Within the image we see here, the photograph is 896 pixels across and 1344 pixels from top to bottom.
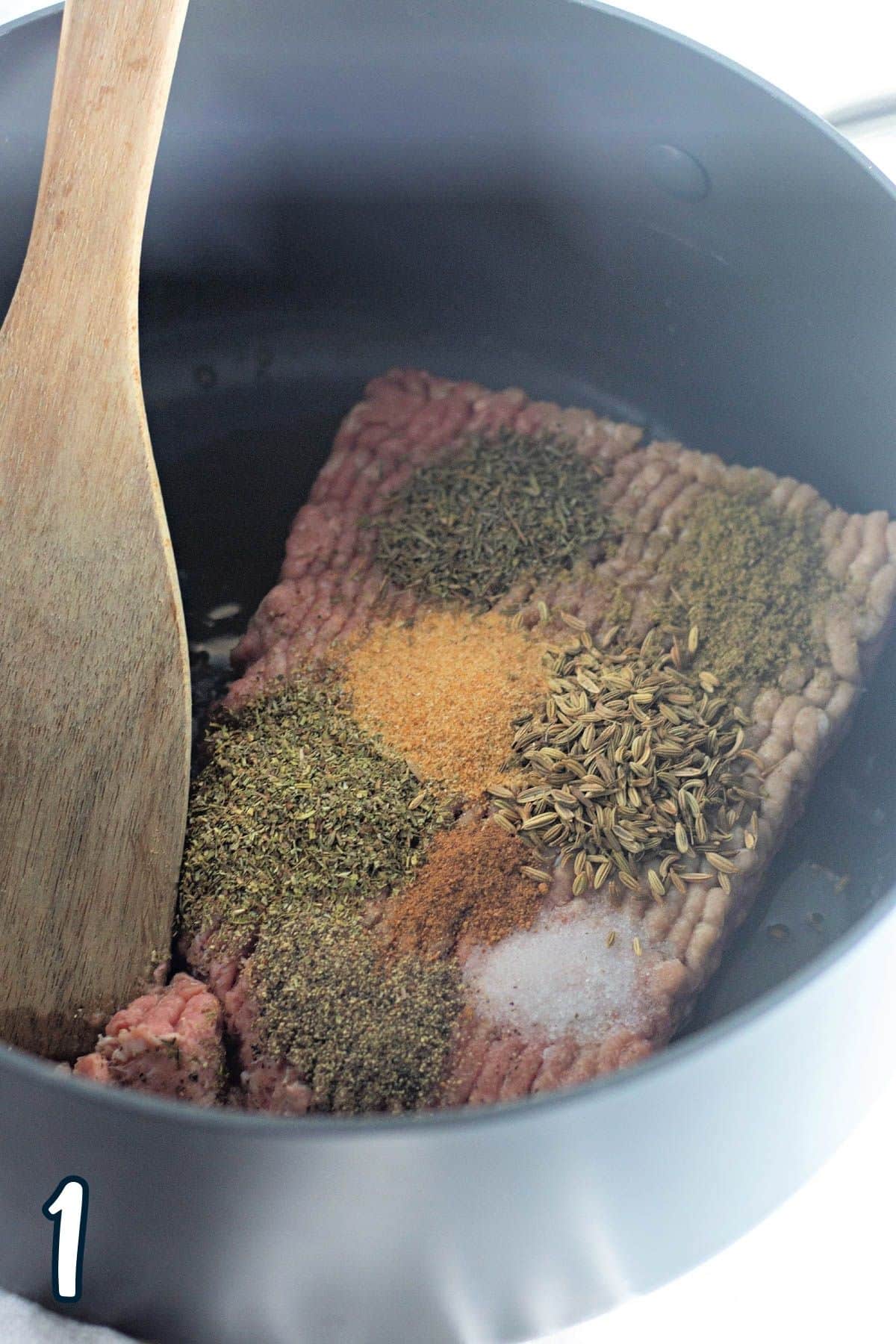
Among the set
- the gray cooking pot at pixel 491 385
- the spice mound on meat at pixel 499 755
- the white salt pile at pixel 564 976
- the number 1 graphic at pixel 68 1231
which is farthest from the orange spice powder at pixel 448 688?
the number 1 graphic at pixel 68 1231

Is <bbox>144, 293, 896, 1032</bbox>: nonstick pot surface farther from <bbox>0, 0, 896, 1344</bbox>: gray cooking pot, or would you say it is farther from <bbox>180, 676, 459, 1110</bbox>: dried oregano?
<bbox>180, 676, 459, 1110</bbox>: dried oregano

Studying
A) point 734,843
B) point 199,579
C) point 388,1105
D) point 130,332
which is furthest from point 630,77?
point 388,1105

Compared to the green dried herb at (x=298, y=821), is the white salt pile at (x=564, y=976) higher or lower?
lower

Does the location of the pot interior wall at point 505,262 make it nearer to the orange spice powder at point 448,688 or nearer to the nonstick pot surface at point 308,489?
the nonstick pot surface at point 308,489

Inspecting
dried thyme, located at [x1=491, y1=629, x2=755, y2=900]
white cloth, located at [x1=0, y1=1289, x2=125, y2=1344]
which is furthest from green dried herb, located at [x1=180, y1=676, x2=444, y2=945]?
white cloth, located at [x1=0, y1=1289, x2=125, y2=1344]

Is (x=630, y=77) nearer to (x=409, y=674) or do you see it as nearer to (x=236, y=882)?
(x=409, y=674)

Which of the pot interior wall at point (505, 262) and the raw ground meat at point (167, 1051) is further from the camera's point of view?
the pot interior wall at point (505, 262)
